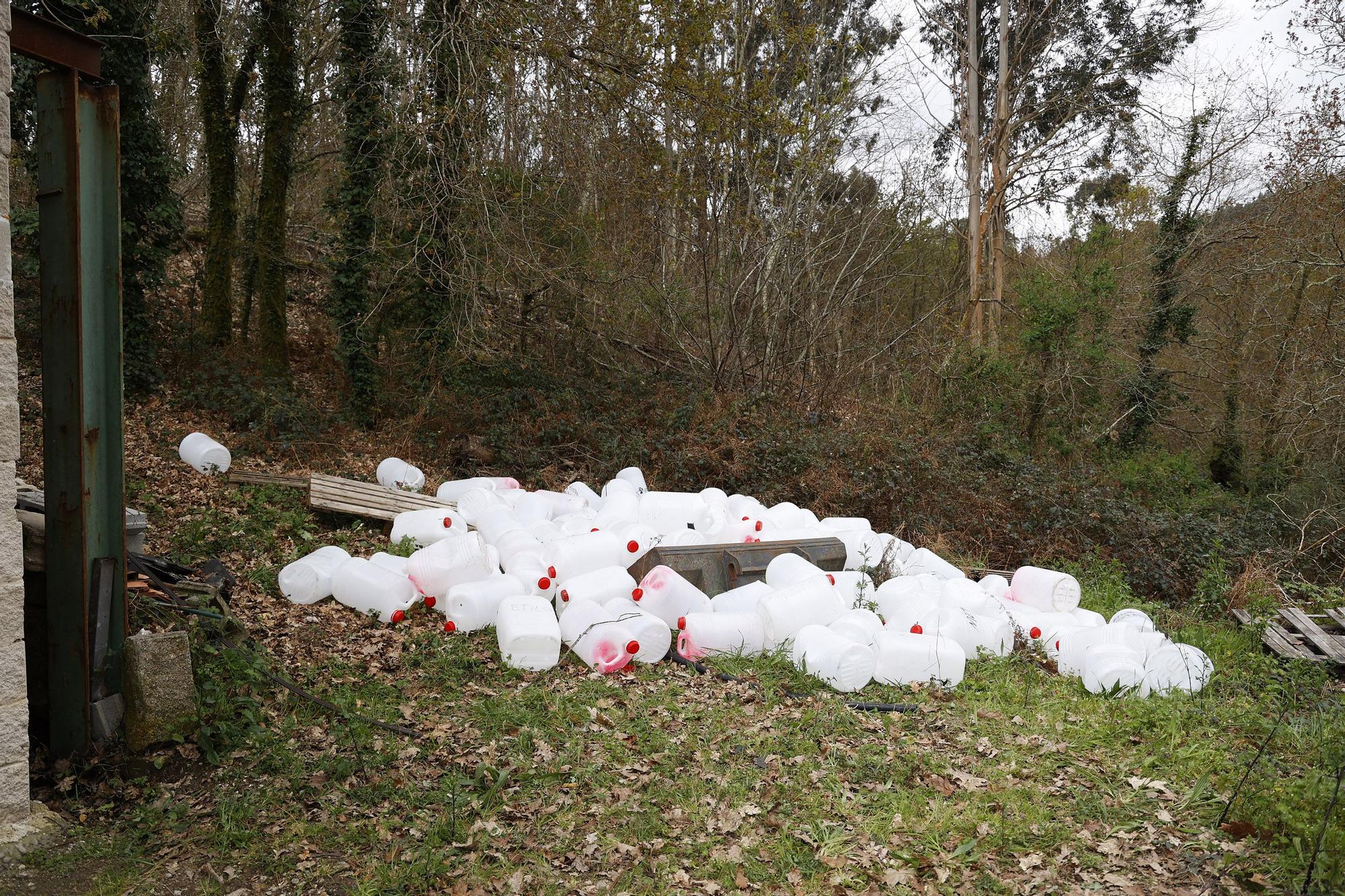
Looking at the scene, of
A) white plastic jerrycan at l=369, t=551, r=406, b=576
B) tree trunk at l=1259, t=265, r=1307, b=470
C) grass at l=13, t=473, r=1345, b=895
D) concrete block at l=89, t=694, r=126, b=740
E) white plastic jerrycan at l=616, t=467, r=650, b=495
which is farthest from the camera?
tree trunk at l=1259, t=265, r=1307, b=470

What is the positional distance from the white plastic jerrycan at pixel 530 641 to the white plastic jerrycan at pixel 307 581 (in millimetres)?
1778

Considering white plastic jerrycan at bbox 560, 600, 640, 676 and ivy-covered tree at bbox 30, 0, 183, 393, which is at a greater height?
ivy-covered tree at bbox 30, 0, 183, 393

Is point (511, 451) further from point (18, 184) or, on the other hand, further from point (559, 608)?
point (18, 184)

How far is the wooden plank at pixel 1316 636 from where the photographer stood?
21.4 feet

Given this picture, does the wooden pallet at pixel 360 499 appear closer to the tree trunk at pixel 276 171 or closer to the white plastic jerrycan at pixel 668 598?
Result: the white plastic jerrycan at pixel 668 598

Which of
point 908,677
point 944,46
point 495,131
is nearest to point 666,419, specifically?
point 495,131

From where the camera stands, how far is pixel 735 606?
643 cm

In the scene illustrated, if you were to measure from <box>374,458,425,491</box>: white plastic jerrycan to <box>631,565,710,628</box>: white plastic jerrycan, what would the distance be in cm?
443

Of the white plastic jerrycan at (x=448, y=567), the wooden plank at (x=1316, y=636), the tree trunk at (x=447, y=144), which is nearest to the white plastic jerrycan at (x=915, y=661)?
the white plastic jerrycan at (x=448, y=567)

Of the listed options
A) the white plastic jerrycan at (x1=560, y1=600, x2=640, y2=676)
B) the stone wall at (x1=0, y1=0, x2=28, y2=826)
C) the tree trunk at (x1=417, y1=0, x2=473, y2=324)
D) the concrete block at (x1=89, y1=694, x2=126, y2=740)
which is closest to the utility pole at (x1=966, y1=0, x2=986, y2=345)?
the tree trunk at (x1=417, y1=0, x2=473, y2=324)

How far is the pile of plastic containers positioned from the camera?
564 cm

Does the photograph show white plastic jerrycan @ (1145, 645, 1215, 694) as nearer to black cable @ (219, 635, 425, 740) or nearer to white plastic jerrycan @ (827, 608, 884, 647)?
white plastic jerrycan @ (827, 608, 884, 647)

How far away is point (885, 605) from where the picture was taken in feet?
21.9

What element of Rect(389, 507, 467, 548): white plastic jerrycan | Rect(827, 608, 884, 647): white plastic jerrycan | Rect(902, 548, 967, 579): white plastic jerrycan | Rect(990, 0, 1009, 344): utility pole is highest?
Rect(990, 0, 1009, 344): utility pole
